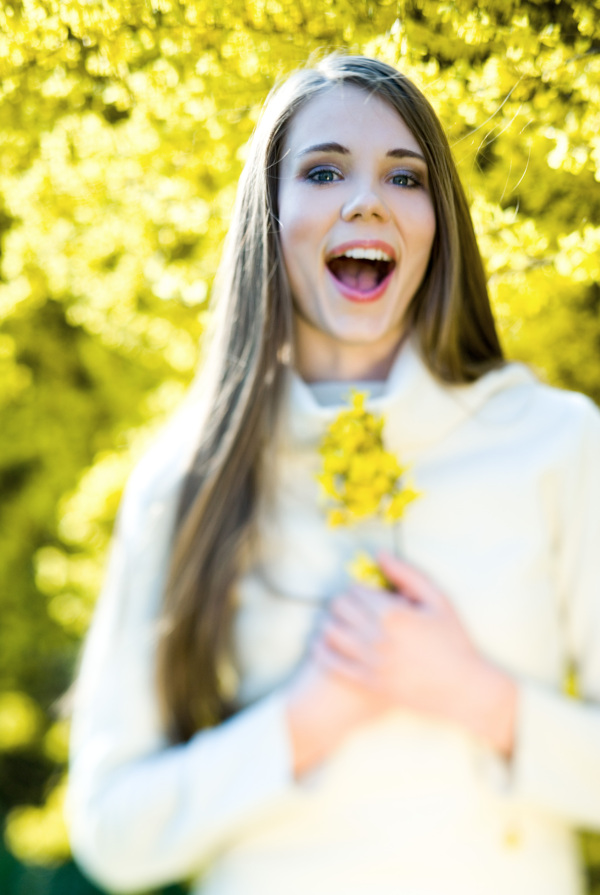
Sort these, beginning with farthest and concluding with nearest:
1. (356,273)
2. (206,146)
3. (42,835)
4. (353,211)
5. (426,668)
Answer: (42,835) → (206,146) → (356,273) → (353,211) → (426,668)

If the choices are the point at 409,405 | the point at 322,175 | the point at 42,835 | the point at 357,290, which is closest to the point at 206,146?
the point at 322,175

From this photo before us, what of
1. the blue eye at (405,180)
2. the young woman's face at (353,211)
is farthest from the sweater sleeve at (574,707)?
the blue eye at (405,180)

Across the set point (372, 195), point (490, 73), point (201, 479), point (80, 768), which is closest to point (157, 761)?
point (80, 768)

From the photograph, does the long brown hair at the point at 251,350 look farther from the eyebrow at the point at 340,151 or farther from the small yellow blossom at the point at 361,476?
the small yellow blossom at the point at 361,476

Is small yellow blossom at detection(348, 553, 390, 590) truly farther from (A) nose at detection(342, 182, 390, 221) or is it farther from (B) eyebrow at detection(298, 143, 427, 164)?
(B) eyebrow at detection(298, 143, 427, 164)

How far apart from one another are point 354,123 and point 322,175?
97mm

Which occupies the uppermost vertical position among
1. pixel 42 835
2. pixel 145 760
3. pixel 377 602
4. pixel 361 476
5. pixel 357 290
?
pixel 357 290

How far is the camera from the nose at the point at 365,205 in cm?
141

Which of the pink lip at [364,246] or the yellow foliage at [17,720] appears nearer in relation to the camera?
the pink lip at [364,246]

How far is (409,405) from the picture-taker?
1.50 meters

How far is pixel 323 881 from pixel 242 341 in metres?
0.90

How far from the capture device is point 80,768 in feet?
4.83

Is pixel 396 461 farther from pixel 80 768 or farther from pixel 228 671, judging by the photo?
pixel 80 768

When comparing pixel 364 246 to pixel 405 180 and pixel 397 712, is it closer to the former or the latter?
pixel 405 180
